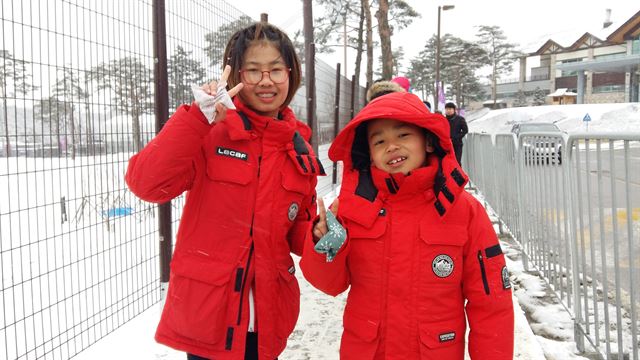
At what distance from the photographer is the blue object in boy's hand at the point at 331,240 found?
1.64m

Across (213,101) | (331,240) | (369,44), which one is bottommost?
(331,240)

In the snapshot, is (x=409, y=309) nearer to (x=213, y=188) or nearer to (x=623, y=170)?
(x=213, y=188)

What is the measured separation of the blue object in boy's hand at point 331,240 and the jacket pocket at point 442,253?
35 cm


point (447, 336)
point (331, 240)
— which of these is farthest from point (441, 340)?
point (331, 240)

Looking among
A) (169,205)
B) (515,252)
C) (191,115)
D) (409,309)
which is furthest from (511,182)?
(191,115)

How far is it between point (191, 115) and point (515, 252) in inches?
203

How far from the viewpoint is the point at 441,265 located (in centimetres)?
180

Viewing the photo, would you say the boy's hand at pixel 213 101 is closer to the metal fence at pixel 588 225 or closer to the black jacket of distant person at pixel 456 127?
the metal fence at pixel 588 225

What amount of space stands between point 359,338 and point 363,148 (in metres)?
0.81

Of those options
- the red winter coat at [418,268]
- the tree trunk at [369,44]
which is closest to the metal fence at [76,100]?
the red winter coat at [418,268]

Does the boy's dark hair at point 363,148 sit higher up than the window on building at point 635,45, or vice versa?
the window on building at point 635,45

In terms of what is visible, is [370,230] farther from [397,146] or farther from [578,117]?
[578,117]

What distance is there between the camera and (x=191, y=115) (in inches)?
67.1

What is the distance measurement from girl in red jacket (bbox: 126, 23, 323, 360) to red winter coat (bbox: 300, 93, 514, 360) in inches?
7.7
